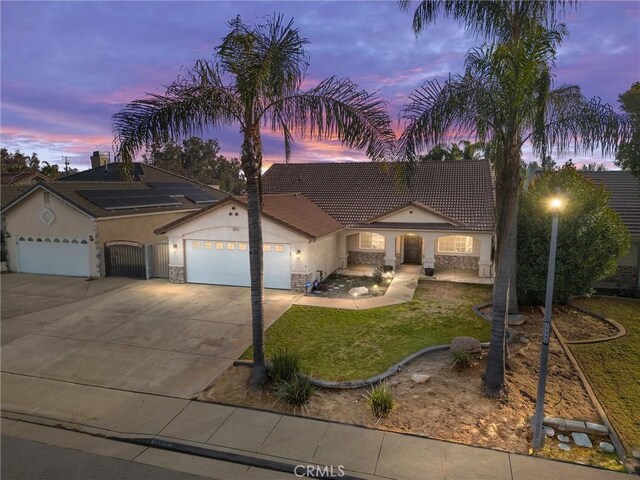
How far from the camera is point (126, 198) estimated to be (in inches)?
939

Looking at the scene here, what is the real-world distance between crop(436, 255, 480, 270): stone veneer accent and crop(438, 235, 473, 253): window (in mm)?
330

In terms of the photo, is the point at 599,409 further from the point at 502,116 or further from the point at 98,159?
the point at 98,159

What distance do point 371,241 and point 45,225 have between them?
690 inches

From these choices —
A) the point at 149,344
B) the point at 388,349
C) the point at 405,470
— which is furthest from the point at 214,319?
the point at 405,470

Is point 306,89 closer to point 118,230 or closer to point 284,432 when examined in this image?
point 284,432

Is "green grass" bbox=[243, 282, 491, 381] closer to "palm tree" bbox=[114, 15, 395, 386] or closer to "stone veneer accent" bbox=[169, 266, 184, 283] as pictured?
"palm tree" bbox=[114, 15, 395, 386]

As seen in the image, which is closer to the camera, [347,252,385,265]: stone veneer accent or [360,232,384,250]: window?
[347,252,385,265]: stone veneer accent

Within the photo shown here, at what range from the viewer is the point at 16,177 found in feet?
128

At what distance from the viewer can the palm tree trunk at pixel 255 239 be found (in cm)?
891

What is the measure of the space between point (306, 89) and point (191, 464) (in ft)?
25.6

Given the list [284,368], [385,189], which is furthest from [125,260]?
[385,189]

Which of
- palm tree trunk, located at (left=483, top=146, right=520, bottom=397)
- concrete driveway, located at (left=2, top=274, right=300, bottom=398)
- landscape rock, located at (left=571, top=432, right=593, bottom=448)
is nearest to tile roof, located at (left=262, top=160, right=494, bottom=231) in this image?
concrete driveway, located at (left=2, top=274, right=300, bottom=398)

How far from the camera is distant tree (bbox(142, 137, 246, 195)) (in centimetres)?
6094

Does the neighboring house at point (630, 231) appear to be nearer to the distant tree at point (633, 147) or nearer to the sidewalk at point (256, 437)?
the distant tree at point (633, 147)
